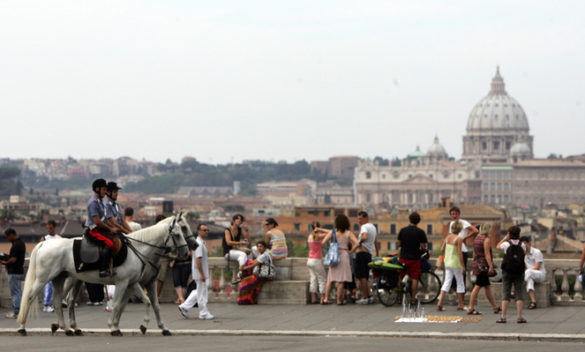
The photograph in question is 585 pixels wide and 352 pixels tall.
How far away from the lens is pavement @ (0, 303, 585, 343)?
1463 cm

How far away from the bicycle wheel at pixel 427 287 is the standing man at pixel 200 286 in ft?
8.48

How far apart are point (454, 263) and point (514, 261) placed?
A: 1.34 metres

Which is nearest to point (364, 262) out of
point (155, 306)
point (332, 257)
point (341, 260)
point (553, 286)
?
point (341, 260)

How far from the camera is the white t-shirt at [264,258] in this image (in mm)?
17703

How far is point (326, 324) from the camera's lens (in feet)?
51.3

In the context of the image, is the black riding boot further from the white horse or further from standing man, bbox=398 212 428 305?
standing man, bbox=398 212 428 305

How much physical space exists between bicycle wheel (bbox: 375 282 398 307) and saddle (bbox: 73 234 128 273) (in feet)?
11.8

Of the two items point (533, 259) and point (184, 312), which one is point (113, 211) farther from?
point (533, 259)

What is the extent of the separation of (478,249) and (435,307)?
3.23 feet

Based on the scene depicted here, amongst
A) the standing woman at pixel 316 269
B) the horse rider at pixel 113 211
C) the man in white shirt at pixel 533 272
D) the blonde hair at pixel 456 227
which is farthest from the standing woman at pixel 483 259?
the horse rider at pixel 113 211

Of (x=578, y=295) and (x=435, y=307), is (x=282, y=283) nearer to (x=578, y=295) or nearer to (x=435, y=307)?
(x=435, y=307)

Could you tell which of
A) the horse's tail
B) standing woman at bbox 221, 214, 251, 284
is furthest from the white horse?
standing woman at bbox 221, 214, 251, 284

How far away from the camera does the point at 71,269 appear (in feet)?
48.5

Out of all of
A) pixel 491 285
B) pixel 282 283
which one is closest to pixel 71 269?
pixel 282 283
